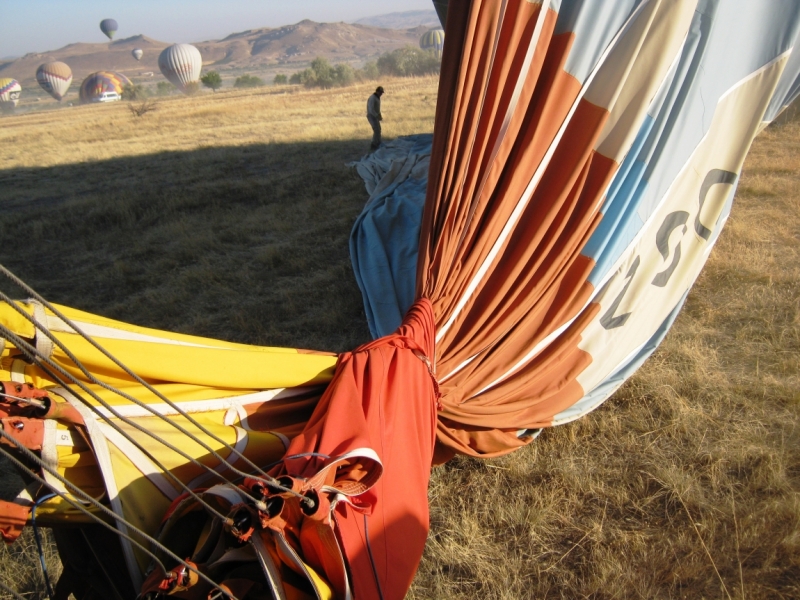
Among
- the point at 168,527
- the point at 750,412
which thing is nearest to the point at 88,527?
the point at 168,527

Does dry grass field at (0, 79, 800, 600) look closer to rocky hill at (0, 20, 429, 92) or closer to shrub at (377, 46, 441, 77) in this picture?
shrub at (377, 46, 441, 77)

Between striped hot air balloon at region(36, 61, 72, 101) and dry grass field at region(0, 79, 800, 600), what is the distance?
46.1 m

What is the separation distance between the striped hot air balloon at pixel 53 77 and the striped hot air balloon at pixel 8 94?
234cm

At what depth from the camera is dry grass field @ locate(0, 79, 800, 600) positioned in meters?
2.01

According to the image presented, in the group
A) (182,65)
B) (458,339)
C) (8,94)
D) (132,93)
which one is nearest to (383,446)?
(458,339)

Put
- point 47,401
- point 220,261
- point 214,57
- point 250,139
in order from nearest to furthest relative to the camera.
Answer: point 47,401 < point 220,261 < point 250,139 < point 214,57

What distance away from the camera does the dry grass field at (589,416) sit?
2.01 m

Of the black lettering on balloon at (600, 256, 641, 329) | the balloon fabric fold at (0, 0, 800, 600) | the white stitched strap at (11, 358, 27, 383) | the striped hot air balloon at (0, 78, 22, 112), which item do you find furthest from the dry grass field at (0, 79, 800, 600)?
the striped hot air balloon at (0, 78, 22, 112)

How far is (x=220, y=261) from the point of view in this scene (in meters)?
5.11

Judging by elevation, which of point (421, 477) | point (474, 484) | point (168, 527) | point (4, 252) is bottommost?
point (4, 252)

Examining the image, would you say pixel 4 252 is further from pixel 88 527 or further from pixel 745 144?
pixel 745 144

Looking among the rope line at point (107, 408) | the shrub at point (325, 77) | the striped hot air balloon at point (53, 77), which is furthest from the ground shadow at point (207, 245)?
the striped hot air balloon at point (53, 77)

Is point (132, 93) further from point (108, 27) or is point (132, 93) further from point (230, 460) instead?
point (230, 460)

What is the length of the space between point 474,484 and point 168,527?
1.28 meters
